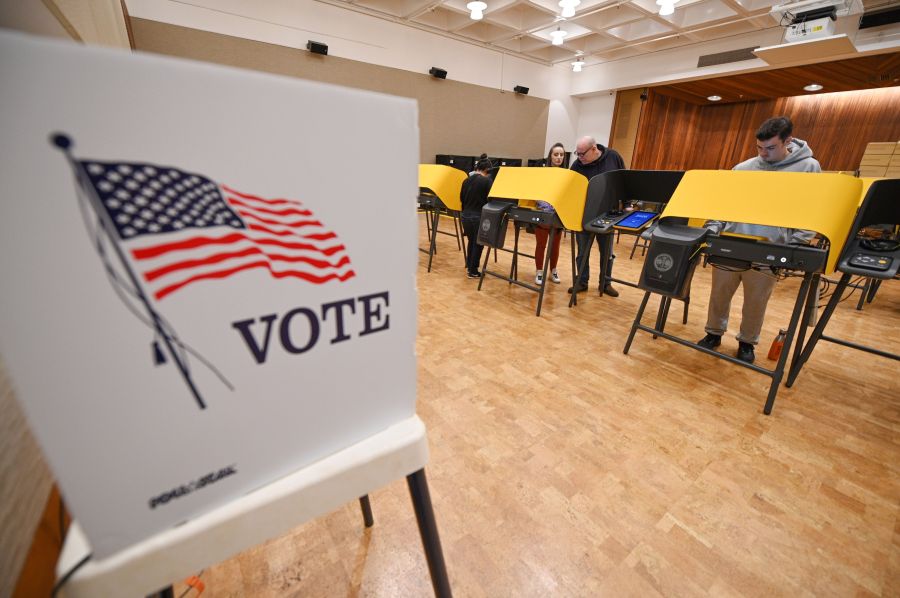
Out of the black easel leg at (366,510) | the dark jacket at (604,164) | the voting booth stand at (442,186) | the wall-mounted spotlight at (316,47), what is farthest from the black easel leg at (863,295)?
the wall-mounted spotlight at (316,47)

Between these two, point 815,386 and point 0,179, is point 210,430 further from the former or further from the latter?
point 815,386

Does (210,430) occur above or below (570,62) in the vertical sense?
below

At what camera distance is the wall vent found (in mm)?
6395

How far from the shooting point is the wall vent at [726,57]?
6.39m

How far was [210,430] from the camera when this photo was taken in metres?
0.38

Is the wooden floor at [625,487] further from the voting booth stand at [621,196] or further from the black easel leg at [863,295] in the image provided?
the black easel leg at [863,295]

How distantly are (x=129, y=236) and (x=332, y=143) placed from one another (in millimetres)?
197

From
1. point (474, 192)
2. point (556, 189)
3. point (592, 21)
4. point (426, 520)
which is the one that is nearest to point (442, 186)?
point (474, 192)

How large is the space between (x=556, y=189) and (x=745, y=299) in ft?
4.31

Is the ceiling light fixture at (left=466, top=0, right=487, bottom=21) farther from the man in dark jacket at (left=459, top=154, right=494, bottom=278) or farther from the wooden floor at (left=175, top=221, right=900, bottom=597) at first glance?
the wooden floor at (left=175, top=221, right=900, bottom=597)

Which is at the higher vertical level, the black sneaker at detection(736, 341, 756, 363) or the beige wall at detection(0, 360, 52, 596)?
the beige wall at detection(0, 360, 52, 596)

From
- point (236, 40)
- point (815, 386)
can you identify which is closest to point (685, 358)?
point (815, 386)

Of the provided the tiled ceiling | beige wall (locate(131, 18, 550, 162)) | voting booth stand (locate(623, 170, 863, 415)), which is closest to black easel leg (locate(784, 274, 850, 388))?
voting booth stand (locate(623, 170, 863, 415))

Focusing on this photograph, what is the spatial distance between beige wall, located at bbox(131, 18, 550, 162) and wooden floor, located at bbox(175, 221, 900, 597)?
237 inches
